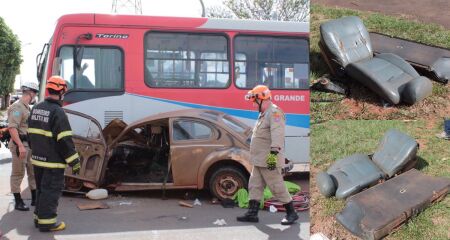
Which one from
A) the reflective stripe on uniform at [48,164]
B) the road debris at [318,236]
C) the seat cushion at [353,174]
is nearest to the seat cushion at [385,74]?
the seat cushion at [353,174]

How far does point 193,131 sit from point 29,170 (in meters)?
2.12

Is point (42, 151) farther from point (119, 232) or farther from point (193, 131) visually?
point (193, 131)

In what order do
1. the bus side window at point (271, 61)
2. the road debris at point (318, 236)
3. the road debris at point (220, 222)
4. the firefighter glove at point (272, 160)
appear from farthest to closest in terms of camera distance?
the bus side window at point (271, 61) < the road debris at point (220, 222) < the firefighter glove at point (272, 160) < the road debris at point (318, 236)

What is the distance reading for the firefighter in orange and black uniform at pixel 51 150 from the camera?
184 inches

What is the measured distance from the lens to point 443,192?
14.2 feet

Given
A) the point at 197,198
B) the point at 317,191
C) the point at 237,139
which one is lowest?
the point at 197,198

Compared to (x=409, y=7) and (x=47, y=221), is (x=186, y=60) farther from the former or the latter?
(x=409, y=7)

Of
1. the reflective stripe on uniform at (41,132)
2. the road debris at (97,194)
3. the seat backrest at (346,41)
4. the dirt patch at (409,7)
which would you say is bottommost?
the road debris at (97,194)

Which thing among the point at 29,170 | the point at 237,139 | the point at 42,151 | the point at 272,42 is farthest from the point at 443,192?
the point at 29,170

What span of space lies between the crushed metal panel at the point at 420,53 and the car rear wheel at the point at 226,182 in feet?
7.36

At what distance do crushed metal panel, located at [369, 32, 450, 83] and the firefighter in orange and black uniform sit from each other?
11.6 feet

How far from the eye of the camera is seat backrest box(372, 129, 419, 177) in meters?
4.74

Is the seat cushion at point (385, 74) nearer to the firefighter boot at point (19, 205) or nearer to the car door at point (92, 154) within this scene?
the car door at point (92, 154)

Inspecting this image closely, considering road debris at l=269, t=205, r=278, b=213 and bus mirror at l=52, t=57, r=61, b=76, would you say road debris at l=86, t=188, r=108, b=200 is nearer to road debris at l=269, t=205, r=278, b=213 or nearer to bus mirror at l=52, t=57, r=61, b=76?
bus mirror at l=52, t=57, r=61, b=76
